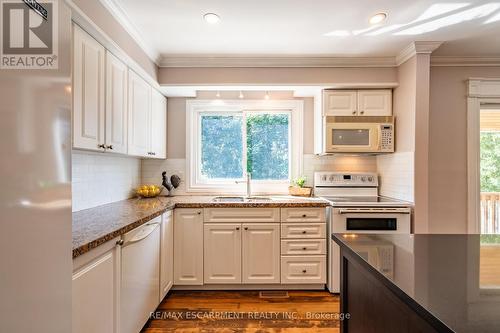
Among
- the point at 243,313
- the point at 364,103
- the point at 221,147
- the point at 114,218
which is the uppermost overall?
the point at 364,103

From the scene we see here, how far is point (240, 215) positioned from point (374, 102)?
1.90m

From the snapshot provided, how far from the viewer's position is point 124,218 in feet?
5.71

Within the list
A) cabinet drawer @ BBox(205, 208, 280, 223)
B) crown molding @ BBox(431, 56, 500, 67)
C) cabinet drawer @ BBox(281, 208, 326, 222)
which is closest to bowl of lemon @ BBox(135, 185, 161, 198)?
cabinet drawer @ BBox(205, 208, 280, 223)

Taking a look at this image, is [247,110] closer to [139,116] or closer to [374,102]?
[139,116]

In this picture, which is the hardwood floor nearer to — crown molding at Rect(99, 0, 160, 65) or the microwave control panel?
the microwave control panel

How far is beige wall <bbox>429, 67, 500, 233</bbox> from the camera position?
2.82 meters

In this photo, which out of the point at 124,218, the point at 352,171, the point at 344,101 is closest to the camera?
the point at 124,218

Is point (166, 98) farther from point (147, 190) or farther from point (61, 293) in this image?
point (61, 293)

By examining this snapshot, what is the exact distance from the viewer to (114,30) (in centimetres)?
189

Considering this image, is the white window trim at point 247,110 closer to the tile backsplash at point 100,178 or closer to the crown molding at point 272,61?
the crown molding at point 272,61

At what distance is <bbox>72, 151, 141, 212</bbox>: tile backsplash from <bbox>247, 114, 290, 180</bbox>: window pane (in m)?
1.40

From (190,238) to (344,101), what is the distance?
2186 millimetres

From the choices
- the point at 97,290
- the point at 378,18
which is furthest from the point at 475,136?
the point at 97,290

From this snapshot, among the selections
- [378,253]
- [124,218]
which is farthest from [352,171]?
[124,218]
